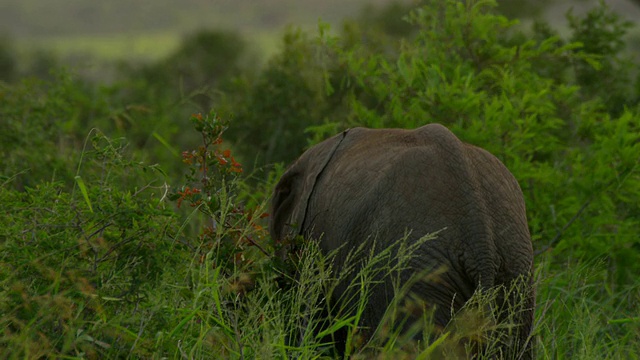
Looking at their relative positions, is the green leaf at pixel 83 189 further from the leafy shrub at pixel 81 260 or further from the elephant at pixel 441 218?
the elephant at pixel 441 218

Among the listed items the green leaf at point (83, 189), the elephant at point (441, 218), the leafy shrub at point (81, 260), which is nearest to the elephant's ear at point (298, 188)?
the elephant at point (441, 218)

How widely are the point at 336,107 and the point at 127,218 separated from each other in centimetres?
562

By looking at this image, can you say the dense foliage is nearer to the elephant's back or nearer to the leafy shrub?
the leafy shrub

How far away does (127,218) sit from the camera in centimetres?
413

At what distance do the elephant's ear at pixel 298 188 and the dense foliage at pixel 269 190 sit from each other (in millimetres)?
179

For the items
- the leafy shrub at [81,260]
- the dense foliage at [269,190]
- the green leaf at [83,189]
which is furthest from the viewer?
the green leaf at [83,189]

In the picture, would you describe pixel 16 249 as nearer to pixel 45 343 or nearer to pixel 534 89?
pixel 45 343

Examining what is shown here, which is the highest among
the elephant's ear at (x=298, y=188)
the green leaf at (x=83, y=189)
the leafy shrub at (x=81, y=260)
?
the green leaf at (x=83, y=189)

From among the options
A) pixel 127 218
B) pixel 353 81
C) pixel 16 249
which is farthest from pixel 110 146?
pixel 353 81

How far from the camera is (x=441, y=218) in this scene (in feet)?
13.8

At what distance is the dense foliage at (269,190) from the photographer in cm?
375

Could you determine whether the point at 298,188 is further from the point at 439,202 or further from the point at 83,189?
the point at 83,189

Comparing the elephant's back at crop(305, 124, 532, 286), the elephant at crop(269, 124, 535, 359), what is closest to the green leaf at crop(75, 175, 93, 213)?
the elephant at crop(269, 124, 535, 359)

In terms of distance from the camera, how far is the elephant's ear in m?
5.18
